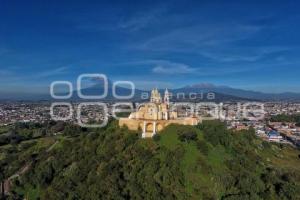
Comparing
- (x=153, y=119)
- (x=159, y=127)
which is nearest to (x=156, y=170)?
(x=159, y=127)

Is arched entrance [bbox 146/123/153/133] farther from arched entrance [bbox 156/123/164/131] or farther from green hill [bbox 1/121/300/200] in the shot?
green hill [bbox 1/121/300/200]

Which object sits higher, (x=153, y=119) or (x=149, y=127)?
(x=153, y=119)

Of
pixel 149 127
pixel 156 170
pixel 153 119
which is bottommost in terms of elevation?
pixel 156 170

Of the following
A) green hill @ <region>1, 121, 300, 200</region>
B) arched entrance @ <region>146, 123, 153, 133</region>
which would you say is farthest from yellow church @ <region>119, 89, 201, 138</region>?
green hill @ <region>1, 121, 300, 200</region>

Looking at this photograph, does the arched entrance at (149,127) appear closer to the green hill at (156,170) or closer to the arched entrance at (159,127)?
the arched entrance at (159,127)

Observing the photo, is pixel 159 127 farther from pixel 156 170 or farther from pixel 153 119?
pixel 156 170

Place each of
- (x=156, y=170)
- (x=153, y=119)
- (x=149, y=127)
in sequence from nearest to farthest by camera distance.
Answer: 1. (x=156, y=170)
2. (x=149, y=127)
3. (x=153, y=119)

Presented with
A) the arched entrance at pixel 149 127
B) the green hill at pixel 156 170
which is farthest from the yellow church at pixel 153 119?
the green hill at pixel 156 170
